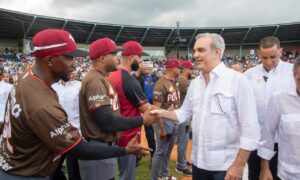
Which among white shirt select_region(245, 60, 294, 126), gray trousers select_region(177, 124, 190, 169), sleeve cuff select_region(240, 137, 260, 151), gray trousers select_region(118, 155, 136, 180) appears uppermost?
white shirt select_region(245, 60, 294, 126)

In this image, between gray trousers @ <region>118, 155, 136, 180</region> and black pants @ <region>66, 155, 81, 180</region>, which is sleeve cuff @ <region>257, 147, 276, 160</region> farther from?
black pants @ <region>66, 155, 81, 180</region>

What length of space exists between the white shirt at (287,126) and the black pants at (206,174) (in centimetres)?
48

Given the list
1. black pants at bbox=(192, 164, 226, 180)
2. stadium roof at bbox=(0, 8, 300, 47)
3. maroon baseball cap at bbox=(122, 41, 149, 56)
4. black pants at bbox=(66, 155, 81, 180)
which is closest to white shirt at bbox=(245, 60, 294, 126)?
black pants at bbox=(192, 164, 226, 180)

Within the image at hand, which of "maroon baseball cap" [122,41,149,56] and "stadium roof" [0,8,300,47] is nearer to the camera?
"maroon baseball cap" [122,41,149,56]

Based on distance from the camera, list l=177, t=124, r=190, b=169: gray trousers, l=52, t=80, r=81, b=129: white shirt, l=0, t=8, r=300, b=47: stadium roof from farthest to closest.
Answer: l=0, t=8, r=300, b=47: stadium roof < l=177, t=124, r=190, b=169: gray trousers < l=52, t=80, r=81, b=129: white shirt

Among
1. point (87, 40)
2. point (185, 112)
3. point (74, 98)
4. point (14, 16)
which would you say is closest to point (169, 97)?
point (74, 98)

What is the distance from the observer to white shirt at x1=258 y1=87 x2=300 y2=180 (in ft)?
7.55

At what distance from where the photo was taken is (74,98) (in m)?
5.30

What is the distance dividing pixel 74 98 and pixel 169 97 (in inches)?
66.8

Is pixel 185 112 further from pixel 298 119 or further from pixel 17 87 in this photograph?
pixel 17 87

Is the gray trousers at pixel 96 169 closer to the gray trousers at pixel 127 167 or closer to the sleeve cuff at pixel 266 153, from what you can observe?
the gray trousers at pixel 127 167

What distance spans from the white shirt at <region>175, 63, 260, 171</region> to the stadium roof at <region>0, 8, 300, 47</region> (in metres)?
35.4

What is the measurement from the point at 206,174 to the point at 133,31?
41160 mm

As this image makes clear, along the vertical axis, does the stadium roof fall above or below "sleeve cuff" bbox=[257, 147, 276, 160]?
above
